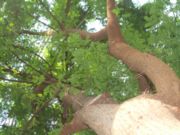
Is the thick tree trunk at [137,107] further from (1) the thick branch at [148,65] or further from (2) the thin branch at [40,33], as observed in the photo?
(2) the thin branch at [40,33]

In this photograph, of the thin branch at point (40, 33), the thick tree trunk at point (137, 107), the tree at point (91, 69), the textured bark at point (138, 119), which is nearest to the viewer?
the textured bark at point (138, 119)

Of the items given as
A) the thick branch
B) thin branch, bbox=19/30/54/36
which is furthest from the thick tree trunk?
thin branch, bbox=19/30/54/36

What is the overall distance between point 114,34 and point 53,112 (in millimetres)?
3955

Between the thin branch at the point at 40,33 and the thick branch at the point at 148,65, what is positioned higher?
the thin branch at the point at 40,33

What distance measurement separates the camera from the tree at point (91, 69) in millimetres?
4293

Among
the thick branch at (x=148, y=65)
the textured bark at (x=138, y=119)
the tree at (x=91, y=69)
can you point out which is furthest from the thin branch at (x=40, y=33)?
the textured bark at (x=138, y=119)

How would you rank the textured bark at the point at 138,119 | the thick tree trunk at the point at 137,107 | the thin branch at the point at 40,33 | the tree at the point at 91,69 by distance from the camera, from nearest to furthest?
the textured bark at the point at 138,119 < the thick tree trunk at the point at 137,107 < the tree at the point at 91,69 < the thin branch at the point at 40,33

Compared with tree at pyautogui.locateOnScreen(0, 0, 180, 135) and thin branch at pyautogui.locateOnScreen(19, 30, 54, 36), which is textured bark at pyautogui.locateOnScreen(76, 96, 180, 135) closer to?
tree at pyautogui.locateOnScreen(0, 0, 180, 135)

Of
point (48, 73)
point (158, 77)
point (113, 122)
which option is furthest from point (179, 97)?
point (48, 73)

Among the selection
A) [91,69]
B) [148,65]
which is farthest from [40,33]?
[148,65]

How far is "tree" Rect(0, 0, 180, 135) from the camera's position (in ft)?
14.1

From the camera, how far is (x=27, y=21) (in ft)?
23.5

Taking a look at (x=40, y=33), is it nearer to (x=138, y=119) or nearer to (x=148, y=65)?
(x=148, y=65)

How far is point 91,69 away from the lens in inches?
231
